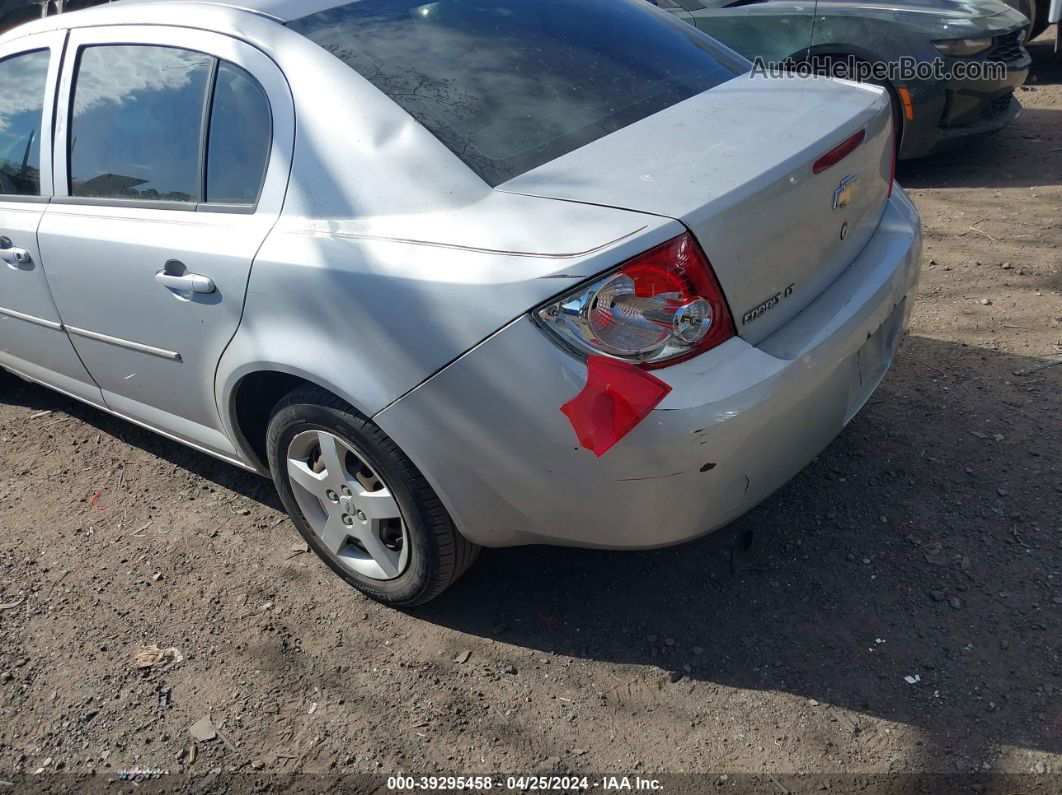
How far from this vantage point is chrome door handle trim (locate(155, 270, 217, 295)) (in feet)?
8.63

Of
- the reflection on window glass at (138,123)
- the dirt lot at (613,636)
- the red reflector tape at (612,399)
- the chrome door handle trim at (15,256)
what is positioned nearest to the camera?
the red reflector tape at (612,399)

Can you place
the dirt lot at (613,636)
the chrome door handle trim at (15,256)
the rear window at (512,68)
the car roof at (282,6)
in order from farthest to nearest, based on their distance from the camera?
the chrome door handle trim at (15,256)
the car roof at (282,6)
the rear window at (512,68)
the dirt lot at (613,636)

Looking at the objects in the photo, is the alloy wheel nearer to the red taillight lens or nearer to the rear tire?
the rear tire

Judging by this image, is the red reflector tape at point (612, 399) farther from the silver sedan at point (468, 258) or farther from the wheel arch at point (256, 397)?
the wheel arch at point (256, 397)

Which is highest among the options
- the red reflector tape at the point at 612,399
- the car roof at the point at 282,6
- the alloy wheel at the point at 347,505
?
the car roof at the point at 282,6

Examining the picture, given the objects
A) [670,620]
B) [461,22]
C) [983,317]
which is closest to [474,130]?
[461,22]

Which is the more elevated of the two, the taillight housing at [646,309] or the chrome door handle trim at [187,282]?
the taillight housing at [646,309]

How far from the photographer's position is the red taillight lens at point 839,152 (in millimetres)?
2373

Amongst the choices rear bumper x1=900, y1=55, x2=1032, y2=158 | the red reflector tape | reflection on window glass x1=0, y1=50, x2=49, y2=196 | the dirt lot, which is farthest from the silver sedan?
rear bumper x1=900, y1=55, x2=1032, y2=158

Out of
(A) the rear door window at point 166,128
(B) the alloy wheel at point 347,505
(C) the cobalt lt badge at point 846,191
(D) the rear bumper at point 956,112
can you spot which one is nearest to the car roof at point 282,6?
(A) the rear door window at point 166,128

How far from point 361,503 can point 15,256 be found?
1708mm

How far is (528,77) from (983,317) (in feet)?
8.35

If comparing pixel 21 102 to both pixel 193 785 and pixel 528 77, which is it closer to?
pixel 528 77

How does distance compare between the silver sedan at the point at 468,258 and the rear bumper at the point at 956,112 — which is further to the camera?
the rear bumper at the point at 956,112
